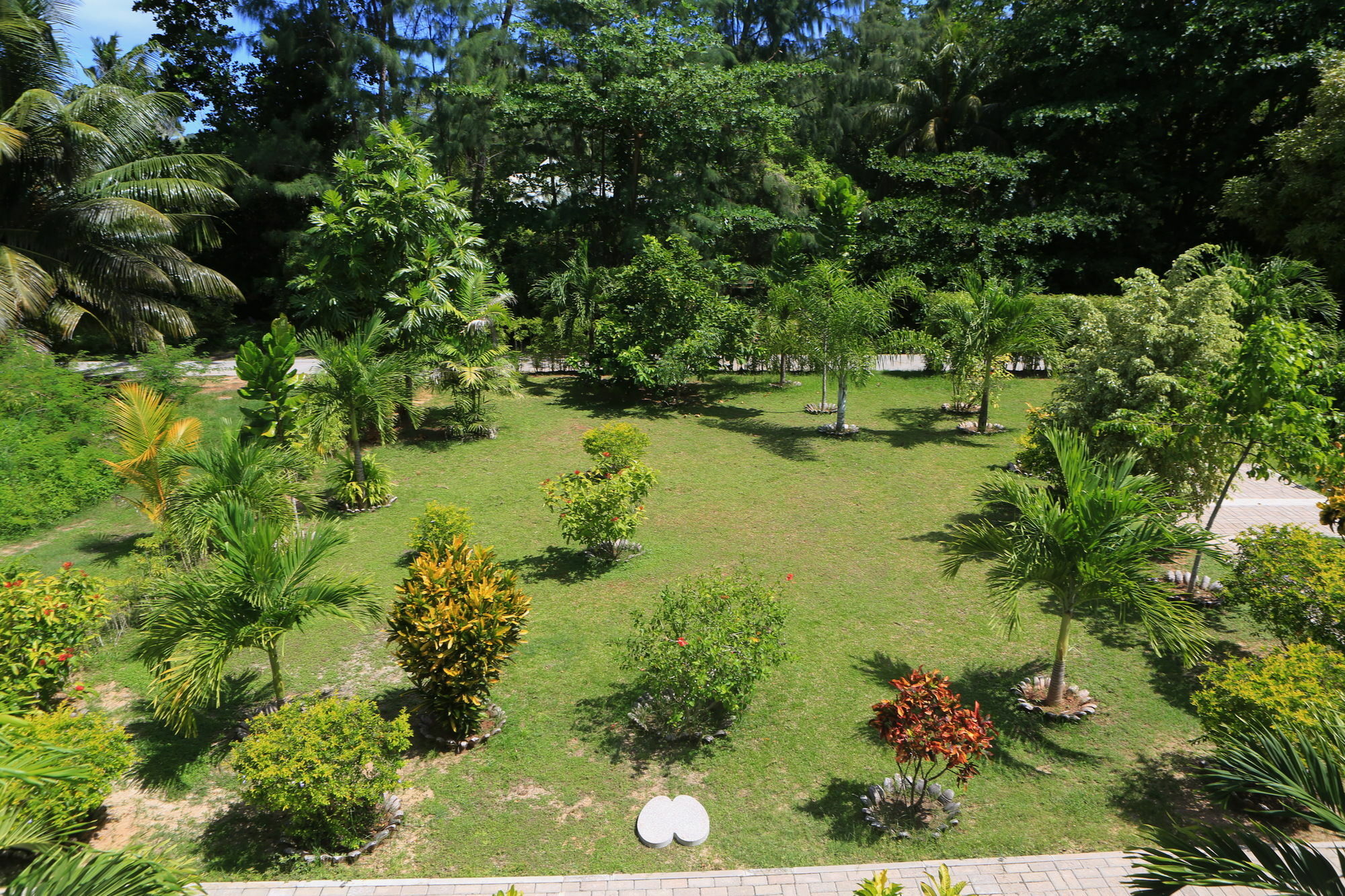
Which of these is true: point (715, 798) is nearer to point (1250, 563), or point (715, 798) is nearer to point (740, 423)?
point (1250, 563)

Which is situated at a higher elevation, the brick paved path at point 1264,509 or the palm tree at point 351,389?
the palm tree at point 351,389

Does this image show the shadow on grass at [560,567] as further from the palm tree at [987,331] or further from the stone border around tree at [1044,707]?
the palm tree at [987,331]

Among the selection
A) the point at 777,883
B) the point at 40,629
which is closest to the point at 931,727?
the point at 777,883

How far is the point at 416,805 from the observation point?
21.5ft

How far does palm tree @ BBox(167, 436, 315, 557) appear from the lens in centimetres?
852

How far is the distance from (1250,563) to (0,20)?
2290 centimetres

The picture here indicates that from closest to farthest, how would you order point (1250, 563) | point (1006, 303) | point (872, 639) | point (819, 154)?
1. point (1250, 563)
2. point (872, 639)
3. point (1006, 303)
4. point (819, 154)

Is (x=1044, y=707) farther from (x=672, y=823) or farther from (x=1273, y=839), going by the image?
(x=672, y=823)

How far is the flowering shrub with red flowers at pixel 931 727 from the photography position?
596 cm

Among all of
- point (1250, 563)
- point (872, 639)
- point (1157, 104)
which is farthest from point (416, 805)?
point (1157, 104)

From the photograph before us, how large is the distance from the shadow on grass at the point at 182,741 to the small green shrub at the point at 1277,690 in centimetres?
837

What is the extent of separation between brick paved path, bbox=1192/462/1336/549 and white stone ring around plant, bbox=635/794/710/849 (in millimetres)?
8906

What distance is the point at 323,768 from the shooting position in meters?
5.72

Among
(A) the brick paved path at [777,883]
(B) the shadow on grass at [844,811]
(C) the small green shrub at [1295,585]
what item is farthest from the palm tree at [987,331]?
(A) the brick paved path at [777,883]
